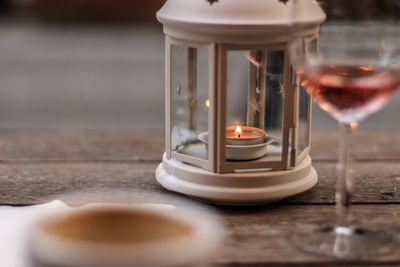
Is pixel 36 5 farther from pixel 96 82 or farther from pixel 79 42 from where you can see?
pixel 96 82

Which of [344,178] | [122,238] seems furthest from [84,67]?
[122,238]

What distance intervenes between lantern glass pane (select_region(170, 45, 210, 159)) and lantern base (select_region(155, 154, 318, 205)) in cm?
3

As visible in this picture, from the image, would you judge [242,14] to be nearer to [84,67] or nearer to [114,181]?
[114,181]

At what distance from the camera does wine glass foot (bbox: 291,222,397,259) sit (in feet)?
2.75

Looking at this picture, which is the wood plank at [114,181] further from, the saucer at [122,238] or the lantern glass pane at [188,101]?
the saucer at [122,238]

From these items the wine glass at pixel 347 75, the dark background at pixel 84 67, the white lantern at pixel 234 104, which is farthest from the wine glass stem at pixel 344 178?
the dark background at pixel 84 67

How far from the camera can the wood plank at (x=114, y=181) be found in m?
1.02

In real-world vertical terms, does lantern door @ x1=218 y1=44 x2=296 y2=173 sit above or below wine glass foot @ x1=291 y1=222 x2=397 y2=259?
above

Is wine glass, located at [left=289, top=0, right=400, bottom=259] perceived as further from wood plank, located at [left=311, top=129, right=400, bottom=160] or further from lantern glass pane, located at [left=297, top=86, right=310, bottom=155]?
wood plank, located at [left=311, top=129, right=400, bottom=160]

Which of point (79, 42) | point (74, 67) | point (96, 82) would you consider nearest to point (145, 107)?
point (96, 82)

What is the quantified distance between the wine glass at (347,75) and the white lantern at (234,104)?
0.03m

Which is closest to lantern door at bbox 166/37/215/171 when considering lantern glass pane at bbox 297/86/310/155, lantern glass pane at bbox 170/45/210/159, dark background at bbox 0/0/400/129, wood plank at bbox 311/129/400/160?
lantern glass pane at bbox 170/45/210/159

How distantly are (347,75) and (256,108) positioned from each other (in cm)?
19

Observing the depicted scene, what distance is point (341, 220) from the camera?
2.95 ft
